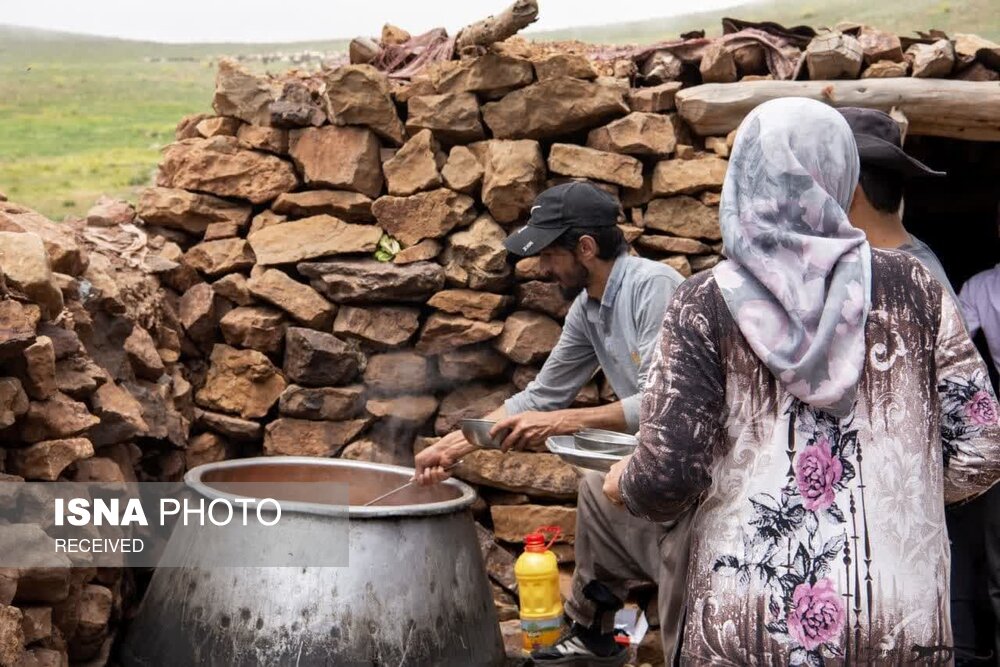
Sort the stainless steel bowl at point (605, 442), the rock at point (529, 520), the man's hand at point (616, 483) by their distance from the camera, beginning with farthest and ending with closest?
the rock at point (529, 520) → the stainless steel bowl at point (605, 442) → the man's hand at point (616, 483)

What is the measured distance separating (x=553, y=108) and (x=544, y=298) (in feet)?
2.68

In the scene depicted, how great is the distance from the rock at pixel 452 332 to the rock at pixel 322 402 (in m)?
0.36

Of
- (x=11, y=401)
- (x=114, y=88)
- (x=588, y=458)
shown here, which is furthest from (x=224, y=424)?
(x=114, y=88)

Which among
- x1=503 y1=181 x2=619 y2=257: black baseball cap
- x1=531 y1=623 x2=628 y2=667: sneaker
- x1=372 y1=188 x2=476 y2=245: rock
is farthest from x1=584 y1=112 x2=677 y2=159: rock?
x1=531 y1=623 x2=628 y2=667: sneaker

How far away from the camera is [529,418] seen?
12.0 ft

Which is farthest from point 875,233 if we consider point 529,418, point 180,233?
point 180,233

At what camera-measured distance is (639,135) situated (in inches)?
194

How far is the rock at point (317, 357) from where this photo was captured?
488cm

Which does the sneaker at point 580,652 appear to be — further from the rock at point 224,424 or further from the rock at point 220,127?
the rock at point 220,127

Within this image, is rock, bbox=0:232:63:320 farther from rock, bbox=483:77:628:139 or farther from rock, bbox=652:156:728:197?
rock, bbox=652:156:728:197

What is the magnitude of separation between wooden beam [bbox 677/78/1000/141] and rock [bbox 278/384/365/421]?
1899 millimetres

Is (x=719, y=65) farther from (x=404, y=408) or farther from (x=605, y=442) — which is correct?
(x=605, y=442)

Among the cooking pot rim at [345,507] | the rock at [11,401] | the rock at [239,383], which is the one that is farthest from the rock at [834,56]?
the rock at [11,401]

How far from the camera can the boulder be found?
4.89 metres
